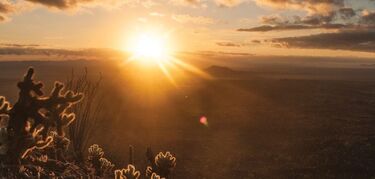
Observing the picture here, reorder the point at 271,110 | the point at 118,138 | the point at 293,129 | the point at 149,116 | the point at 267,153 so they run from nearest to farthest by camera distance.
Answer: the point at 267,153 → the point at 118,138 → the point at 293,129 → the point at 149,116 → the point at 271,110

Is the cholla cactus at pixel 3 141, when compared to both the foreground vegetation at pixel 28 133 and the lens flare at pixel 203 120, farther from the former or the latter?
the lens flare at pixel 203 120

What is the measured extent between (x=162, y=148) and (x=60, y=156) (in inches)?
755

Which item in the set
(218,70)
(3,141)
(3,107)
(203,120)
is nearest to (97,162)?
(3,107)

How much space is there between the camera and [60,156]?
9.36 feet

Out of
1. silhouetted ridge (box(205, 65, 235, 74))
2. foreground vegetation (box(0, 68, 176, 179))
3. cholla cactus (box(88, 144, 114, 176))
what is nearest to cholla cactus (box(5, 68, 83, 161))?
foreground vegetation (box(0, 68, 176, 179))

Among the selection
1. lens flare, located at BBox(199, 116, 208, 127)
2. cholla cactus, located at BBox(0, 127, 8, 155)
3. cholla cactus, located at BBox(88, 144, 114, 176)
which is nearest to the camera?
cholla cactus, located at BBox(0, 127, 8, 155)

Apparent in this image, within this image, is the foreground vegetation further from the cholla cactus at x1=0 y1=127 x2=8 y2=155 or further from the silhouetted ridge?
the silhouetted ridge

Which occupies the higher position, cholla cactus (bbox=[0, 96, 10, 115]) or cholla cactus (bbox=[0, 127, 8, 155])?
cholla cactus (bbox=[0, 96, 10, 115])

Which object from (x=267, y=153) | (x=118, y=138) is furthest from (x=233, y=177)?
(x=118, y=138)

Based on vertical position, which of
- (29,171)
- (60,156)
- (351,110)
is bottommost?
(351,110)

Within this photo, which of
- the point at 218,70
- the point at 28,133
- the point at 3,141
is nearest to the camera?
the point at 3,141

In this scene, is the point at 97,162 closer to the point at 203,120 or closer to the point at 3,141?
the point at 3,141

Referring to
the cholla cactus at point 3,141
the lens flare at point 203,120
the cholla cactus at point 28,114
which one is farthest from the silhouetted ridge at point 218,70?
the cholla cactus at point 3,141

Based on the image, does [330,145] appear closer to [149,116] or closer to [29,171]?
[149,116]
